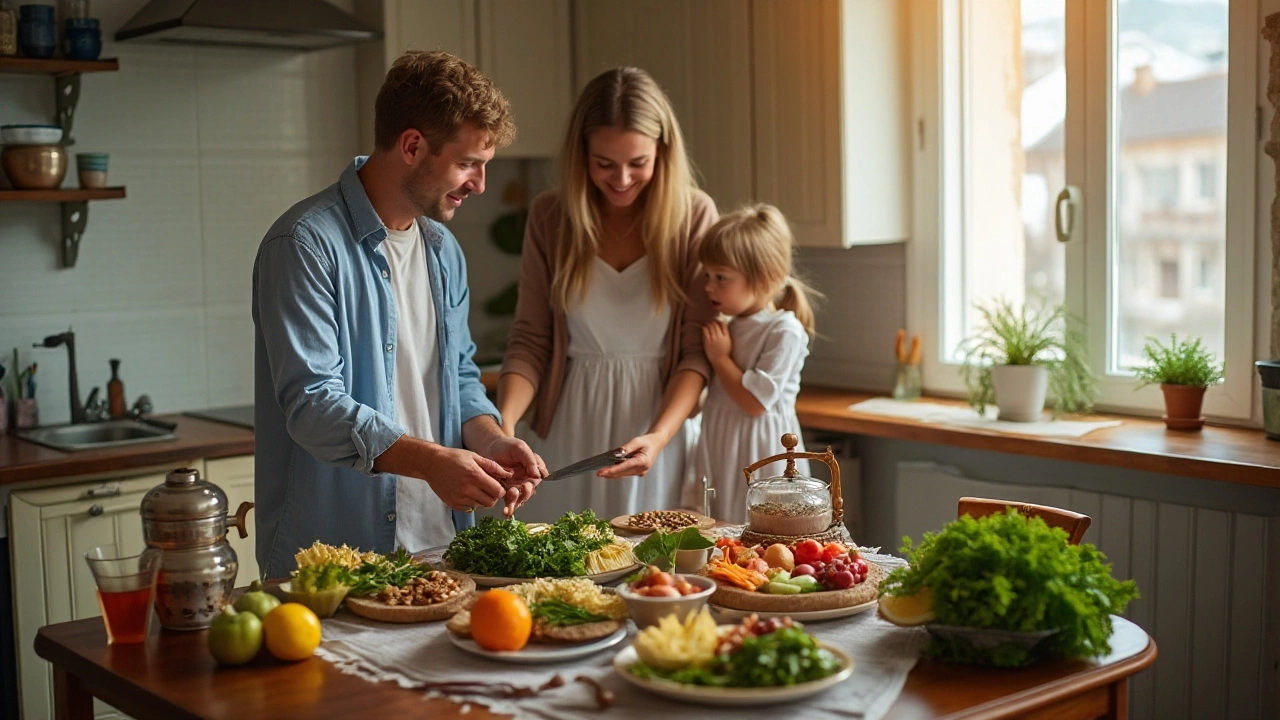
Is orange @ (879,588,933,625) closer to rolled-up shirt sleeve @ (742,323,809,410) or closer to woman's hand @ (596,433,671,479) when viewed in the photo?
woman's hand @ (596,433,671,479)

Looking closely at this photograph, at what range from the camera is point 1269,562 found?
2840 mm

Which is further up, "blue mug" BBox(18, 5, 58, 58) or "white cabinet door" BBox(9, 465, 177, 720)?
"blue mug" BBox(18, 5, 58, 58)

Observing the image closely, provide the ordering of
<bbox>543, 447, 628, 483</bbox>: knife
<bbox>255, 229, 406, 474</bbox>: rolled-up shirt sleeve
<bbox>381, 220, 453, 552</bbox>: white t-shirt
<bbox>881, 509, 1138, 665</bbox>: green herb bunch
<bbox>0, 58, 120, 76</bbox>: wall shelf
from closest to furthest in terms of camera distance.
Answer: <bbox>881, 509, 1138, 665</bbox>: green herb bunch → <bbox>255, 229, 406, 474</bbox>: rolled-up shirt sleeve → <bbox>543, 447, 628, 483</bbox>: knife → <bbox>381, 220, 453, 552</bbox>: white t-shirt → <bbox>0, 58, 120, 76</bbox>: wall shelf

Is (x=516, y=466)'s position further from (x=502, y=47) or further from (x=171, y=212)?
(x=502, y=47)

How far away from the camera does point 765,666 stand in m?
1.46

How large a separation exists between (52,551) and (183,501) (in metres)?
1.60

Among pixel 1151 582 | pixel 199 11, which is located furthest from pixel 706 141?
pixel 1151 582

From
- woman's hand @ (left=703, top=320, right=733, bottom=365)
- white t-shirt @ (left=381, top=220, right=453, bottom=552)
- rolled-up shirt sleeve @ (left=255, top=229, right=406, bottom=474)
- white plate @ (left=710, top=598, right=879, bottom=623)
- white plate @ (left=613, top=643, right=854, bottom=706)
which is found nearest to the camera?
white plate @ (left=613, top=643, right=854, bottom=706)

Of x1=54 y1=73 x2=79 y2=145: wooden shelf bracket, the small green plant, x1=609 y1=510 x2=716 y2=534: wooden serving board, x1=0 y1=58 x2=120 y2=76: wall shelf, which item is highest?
x1=0 y1=58 x2=120 y2=76: wall shelf

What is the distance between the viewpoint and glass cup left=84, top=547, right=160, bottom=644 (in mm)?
1735

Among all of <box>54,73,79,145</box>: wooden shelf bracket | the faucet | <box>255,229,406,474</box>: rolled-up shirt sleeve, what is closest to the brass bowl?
<box>54,73,79,145</box>: wooden shelf bracket

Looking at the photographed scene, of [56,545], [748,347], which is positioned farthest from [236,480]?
[748,347]

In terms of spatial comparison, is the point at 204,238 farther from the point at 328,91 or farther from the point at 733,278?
the point at 733,278

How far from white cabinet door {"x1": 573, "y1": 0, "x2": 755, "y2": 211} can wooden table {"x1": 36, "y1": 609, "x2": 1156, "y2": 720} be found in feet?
7.82
